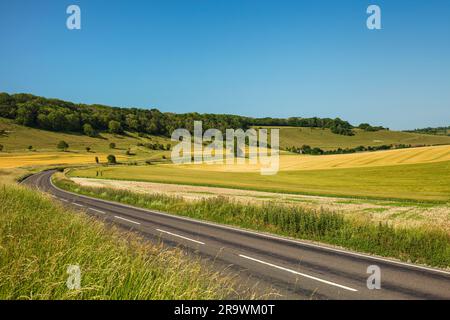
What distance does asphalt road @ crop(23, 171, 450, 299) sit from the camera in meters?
9.61

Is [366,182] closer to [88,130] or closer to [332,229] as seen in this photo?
[332,229]

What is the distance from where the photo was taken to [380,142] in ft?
516

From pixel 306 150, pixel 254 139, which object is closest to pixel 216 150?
pixel 254 139

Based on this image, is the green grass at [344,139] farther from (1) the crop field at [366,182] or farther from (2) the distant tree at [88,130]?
(1) the crop field at [366,182]

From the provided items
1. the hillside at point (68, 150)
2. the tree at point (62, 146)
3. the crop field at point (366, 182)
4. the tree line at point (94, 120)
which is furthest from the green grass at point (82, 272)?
the tree line at point (94, 120)

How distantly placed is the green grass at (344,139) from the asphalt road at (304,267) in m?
134

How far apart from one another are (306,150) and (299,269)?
13036cm

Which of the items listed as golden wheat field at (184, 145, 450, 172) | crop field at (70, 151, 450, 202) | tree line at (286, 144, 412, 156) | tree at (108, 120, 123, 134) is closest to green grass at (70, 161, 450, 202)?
crop field at (70, 151, 450, 202)

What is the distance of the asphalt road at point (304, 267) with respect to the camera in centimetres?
961

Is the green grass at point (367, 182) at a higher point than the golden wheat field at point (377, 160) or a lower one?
lower

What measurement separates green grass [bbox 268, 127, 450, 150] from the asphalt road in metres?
134

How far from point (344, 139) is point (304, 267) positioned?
16121 cm
